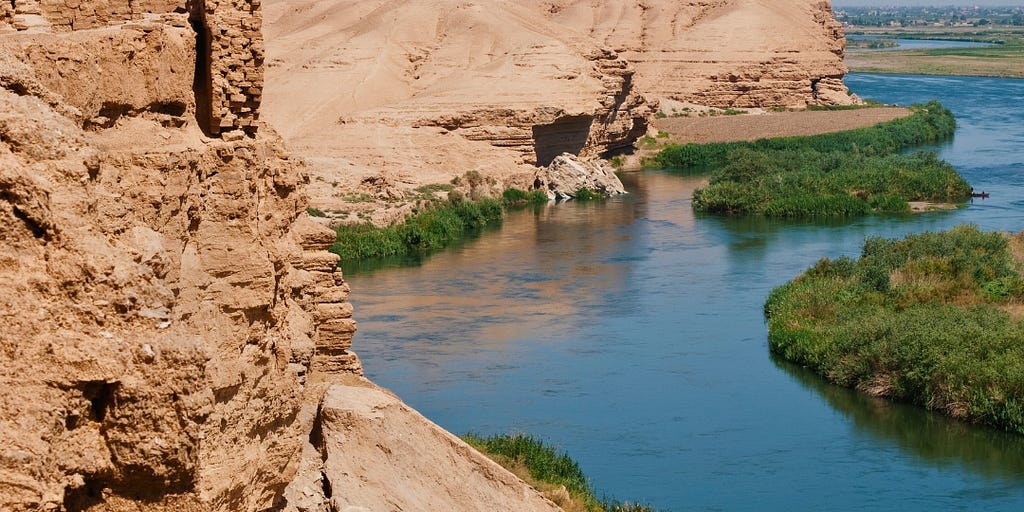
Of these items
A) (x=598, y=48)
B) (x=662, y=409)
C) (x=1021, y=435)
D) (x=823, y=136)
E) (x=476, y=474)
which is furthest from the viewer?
(x=823, y=136)

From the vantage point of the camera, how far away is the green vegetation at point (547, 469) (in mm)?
14000

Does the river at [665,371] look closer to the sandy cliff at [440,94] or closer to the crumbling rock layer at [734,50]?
the sandy cliff at [440,94]

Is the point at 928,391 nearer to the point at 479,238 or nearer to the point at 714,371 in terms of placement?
the point at 714,371

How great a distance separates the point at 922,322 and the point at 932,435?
292 centimetres

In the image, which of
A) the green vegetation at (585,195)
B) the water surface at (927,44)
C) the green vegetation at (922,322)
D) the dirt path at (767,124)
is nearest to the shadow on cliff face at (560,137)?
the green vegetation at (585,195)

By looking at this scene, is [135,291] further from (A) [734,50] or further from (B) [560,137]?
(A) [734,50]

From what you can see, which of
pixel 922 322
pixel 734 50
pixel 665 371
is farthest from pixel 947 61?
pixel 665 371

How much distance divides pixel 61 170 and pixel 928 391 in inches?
Result: 667

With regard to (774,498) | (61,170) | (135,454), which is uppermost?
(61,170)

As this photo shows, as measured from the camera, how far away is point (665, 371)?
20828mm

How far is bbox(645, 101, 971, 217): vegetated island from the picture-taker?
36438 millimetres

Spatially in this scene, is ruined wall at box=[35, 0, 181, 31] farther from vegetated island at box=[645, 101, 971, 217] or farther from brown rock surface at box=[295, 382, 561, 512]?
vegetated island at box=[645, 101, 971, 217]

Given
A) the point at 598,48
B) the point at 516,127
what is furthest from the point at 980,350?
the point at 598,48

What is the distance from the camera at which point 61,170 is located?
147 inches
